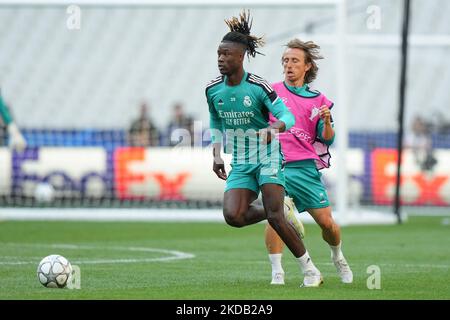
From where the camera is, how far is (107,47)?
25312mm

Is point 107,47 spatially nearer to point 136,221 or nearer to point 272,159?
point 136,221

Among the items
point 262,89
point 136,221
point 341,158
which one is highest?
point 262,89

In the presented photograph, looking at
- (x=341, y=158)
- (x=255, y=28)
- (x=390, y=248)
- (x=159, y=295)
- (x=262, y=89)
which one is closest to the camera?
(x=159, y=295)

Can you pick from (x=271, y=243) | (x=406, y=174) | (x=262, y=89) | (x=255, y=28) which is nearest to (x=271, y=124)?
(x=262, y=89)

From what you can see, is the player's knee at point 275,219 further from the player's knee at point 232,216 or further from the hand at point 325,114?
the hand at point 325,114

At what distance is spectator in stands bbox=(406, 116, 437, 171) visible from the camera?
88.5 feet

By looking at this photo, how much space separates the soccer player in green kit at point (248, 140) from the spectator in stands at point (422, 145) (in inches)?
662

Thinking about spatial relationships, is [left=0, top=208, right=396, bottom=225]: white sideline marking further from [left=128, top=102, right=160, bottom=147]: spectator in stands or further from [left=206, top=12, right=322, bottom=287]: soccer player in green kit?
[left=206, top=12, right=322, bottom=287]: soccer player in green kit

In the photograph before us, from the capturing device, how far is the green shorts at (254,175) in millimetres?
10352

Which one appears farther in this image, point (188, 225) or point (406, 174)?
point (406, 174)

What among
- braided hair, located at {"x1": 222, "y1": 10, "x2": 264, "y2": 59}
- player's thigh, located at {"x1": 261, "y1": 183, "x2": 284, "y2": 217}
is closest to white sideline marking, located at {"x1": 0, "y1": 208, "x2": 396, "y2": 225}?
braided hair, located at {"x1": 222, "y1": 10, "x2": 264, "y2": 59}

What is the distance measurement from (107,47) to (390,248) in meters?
11.3

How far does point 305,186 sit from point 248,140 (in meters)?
0.83

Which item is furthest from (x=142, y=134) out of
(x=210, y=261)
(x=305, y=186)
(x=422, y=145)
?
(x=305, y=186)
